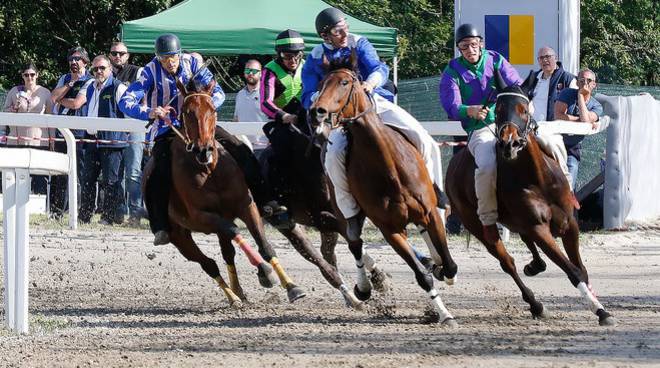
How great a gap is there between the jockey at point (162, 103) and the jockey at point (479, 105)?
182 cm

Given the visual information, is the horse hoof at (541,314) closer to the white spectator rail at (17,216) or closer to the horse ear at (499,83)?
the horse ear at (499,83)

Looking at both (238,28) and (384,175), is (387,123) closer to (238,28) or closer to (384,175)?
(384,175)

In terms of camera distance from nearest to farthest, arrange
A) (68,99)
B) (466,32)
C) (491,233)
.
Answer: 1. (491,233)
2. (466,32)
3. (68,99)

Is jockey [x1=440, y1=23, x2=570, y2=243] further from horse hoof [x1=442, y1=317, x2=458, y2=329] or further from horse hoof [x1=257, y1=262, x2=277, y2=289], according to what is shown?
horse hoof [x1=257, y1=262, x2=277, y2=289]

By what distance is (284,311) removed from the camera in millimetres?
11359

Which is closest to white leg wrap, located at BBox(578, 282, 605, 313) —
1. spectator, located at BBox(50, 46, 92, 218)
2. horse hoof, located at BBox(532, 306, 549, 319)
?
horse hoof, located at BBox(532, 306, 549, 319)

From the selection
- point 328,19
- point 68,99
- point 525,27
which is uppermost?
point 328,19

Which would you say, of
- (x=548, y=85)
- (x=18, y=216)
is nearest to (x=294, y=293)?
(x=18, y=216)

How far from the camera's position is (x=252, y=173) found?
11625 mm

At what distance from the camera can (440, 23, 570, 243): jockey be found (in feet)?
36.1

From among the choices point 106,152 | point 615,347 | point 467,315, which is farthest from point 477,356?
point 106,152

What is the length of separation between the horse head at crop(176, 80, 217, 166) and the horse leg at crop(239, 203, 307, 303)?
51 centimetres

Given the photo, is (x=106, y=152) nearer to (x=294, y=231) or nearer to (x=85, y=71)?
(x=85, y=71)

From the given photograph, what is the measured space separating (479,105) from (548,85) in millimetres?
4701
